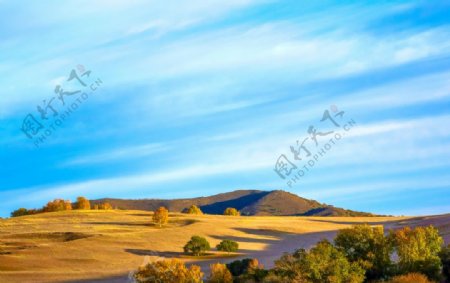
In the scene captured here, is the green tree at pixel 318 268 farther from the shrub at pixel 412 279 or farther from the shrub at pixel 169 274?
the shrub at pixel 169 274

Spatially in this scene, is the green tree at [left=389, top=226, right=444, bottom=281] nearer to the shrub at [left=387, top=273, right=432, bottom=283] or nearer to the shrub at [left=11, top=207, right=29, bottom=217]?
the shrub at [left=387, top=273, right=432, bottom=283]

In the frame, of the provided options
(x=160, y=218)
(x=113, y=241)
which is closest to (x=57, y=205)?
(x=160, y=218)

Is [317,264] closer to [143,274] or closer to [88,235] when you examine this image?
[143,274]

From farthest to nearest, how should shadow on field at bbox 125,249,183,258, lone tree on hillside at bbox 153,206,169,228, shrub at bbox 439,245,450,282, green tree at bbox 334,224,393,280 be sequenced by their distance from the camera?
lone tree on hillside at bbox 153,206,169,228, shadow on field at bbox 125,249,183,258, shrub at bbox 439,245,450,282, green tree at bbox 334,224,393,280

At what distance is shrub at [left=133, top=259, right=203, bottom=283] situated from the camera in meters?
40.8

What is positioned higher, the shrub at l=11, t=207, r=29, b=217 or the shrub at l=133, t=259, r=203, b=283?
the shrub at l=11, t=207, r=29, b=217

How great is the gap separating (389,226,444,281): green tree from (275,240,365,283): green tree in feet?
13.3

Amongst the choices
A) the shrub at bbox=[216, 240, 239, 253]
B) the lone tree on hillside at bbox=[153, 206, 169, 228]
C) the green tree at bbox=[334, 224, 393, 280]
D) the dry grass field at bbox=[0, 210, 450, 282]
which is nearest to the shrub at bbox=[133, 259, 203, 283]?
the green tree at bbox=[334, 224, 393, 280]

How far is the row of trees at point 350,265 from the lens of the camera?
41844 mm

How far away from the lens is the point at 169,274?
4103 cm

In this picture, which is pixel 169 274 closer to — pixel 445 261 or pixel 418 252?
pixel 418 252

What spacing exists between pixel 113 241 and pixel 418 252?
40433 mm

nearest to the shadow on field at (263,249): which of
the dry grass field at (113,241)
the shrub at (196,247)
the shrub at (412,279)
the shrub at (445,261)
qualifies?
the dry grass field at (113,241)

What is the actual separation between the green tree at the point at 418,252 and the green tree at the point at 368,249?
33.0 inches
